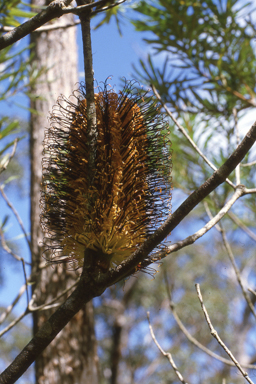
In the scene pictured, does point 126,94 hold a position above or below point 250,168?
below

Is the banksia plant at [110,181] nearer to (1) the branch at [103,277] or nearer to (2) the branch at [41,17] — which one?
(1) the branch at [103,277]

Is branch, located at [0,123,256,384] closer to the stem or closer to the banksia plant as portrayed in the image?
the banksia plant

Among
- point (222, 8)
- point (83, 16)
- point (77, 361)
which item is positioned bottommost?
point (77, 361)

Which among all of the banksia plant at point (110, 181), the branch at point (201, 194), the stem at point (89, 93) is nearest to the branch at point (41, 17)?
the stem at point (89, 93)

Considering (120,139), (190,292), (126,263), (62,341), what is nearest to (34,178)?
(62,341)

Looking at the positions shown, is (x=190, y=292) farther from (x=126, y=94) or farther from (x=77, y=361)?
(x=126, y=94)

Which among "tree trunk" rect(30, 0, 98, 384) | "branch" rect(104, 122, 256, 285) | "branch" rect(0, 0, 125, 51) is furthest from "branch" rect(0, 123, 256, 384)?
"tree trunk" rect(30, 0, 98, 384)

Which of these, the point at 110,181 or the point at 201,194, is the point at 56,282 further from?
the point at 201,194
